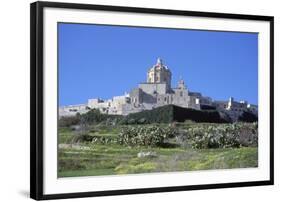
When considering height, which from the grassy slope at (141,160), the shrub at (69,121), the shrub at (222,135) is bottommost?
the grassy slope at (141,160)

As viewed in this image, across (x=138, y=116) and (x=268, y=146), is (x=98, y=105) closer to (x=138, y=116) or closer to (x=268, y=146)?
(x=138, y=116)

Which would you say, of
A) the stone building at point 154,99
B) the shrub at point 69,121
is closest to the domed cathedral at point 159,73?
the stone building at point 154,99

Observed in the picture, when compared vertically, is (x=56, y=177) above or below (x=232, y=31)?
below

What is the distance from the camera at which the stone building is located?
703 centimetres

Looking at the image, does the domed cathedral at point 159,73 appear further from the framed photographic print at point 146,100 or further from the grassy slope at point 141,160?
the grassy slope at point 141,160

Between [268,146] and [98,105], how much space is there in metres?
1.95

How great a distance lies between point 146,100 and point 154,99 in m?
0.09

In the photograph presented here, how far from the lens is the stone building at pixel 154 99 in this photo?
7031 mm

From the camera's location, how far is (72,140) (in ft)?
22.6

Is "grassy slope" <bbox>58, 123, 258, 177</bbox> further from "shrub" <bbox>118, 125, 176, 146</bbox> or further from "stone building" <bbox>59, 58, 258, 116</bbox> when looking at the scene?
"stone building" <bbox>59, 58, 258, 116</bbox>

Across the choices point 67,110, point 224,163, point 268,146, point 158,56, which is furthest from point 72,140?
point 268,146

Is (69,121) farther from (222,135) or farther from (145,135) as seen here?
(222,135)

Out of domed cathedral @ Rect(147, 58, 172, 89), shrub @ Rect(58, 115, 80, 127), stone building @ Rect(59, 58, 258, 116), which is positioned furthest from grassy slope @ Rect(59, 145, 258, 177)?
domed cathedral @ Rect(147, 58, 172, 89)

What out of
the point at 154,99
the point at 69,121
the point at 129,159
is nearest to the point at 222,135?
the point at 154,99
